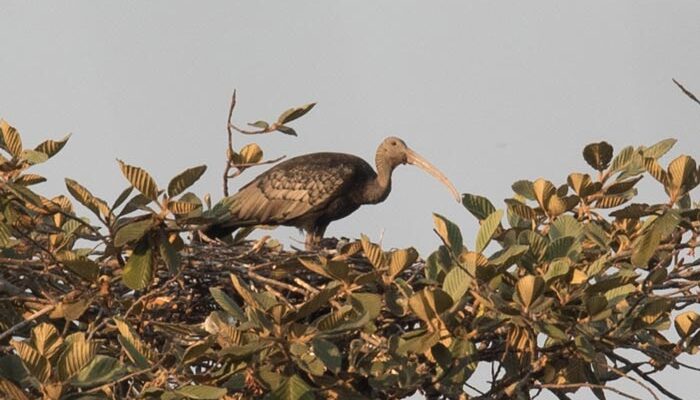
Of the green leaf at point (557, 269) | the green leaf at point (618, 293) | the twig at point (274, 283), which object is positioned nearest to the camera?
the green leaf at point (557, 269)

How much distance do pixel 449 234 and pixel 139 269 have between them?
1.67m

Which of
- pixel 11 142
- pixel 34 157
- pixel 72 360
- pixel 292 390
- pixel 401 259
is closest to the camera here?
pixel 72 360

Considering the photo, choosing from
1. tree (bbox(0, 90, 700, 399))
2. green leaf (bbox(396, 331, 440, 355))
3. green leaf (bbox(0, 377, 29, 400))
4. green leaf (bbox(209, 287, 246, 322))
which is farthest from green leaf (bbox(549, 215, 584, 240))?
green leaf (bbox(0, 377, 29, 400))

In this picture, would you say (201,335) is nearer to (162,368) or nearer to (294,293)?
(162,368)

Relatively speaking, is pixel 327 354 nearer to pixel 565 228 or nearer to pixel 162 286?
pixel 565 228

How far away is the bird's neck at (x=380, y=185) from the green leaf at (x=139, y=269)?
643cm

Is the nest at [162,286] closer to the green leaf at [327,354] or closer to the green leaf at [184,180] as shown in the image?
the green leaf at [184,180]

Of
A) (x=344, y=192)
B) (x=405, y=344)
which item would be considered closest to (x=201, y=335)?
(x=405, y=344)

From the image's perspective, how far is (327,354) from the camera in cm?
762

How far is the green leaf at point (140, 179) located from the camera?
8.42m

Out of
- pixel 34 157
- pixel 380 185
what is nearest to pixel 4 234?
pixel 34 157

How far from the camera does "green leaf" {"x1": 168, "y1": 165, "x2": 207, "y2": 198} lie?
27.0 ft

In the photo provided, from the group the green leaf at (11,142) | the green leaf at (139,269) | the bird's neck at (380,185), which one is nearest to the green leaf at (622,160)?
the green leaf at (139,269)

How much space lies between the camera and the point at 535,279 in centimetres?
779
